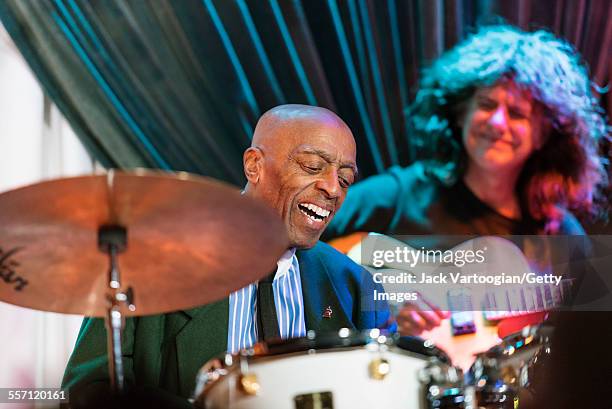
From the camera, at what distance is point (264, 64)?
3.69 meters

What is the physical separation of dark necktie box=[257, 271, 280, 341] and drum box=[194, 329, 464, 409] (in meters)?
0.77

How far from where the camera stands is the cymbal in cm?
181

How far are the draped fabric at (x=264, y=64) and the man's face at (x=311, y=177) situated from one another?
88cm

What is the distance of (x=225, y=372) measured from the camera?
192cm

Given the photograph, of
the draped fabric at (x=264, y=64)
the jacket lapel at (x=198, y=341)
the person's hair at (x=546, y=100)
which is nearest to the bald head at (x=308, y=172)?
the jacket lapel at (x=198, y=341)

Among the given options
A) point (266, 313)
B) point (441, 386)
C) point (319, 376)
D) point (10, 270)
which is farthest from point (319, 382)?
point (266, 313)

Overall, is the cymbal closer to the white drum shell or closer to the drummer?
the white drum shell

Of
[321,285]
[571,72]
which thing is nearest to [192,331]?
[321,285]

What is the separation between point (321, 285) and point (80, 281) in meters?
1.00

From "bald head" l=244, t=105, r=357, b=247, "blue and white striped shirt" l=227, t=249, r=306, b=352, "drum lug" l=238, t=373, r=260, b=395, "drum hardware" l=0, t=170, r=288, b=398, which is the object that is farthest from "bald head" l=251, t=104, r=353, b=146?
"drum lug" l=238, t=373, r=260, b=395

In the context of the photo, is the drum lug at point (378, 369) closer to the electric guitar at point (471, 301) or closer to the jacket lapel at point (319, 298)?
the jacket lapel at point (319, 298)

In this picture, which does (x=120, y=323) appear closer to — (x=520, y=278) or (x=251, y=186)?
(x=251, y=186)

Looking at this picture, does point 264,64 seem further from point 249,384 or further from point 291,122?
point 249,384

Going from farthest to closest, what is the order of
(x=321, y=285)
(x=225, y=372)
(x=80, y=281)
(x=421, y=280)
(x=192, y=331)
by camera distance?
(x=421, y=280), (x=321, y=285), (x=192, y=331), (x=80, y=281), (x=225, y=372)
